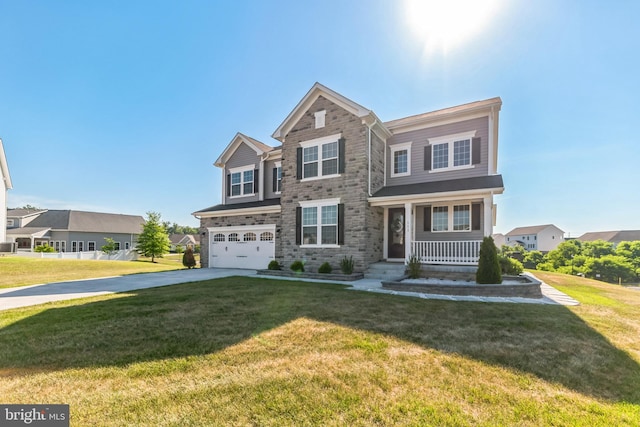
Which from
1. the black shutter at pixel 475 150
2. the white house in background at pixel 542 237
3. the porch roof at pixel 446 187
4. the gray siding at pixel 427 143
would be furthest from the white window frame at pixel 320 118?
the white house in background at pixel 542 237

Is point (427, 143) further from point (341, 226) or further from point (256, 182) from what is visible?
point (256, 182)

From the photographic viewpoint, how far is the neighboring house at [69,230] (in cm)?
3525

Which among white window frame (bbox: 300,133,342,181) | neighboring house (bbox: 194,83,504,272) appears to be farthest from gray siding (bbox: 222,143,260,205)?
white window frame (bbox: 300,133,342,181)

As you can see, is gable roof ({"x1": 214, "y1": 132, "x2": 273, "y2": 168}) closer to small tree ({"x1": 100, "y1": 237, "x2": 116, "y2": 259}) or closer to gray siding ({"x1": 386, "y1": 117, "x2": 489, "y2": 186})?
gray siding ({"x1": 386, "y1": 117, "x2": 489, "y2": 186})

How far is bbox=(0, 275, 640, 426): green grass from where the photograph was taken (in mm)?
2530

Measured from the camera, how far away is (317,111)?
1333 cm

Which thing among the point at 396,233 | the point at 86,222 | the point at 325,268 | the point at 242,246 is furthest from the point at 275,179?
the point at 86,222

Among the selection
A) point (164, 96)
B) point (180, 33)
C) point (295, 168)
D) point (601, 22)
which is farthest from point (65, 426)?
point (164, 96)

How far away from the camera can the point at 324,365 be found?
347 centimetres

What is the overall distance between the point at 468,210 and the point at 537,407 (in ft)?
34.8

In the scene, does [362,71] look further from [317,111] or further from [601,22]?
[601,22]

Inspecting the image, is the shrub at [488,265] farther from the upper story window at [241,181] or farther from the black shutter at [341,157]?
the upper story window at [241,181]

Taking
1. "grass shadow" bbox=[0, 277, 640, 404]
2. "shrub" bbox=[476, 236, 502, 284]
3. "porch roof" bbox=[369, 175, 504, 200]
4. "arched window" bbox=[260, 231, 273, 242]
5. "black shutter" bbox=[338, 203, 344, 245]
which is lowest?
"grass shadow" bbox=[0, 277, 640, 404]

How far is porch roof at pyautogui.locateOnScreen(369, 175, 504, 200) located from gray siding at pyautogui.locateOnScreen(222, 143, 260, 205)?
8.13 m
